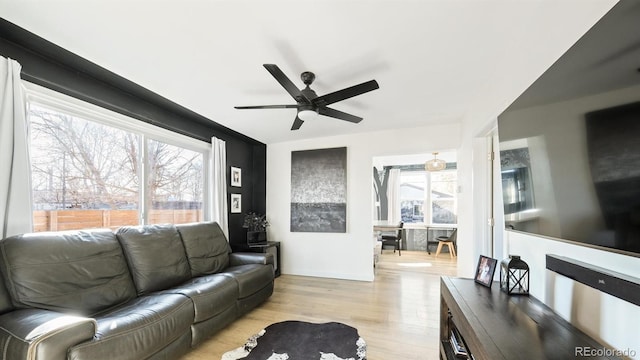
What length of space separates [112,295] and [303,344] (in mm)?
1649

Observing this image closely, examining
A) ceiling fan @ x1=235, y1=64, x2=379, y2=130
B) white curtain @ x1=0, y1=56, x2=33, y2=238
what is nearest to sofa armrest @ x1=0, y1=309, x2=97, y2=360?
white curtain @ x1=0, y1=56, x2=33, y2=238

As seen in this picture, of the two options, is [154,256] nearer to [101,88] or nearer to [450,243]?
[101,88]

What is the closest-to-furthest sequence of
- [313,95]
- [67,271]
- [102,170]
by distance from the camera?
[67,271]
[313,95]
[102,170]

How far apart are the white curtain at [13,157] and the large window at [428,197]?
7173mm

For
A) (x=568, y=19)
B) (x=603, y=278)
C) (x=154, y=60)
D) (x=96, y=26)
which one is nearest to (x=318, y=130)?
(x=154, y=60)

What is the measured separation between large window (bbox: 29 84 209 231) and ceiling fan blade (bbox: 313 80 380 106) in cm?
217

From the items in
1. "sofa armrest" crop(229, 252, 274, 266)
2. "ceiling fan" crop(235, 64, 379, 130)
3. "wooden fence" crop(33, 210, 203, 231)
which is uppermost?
"ceiling fan" crop(235, 64, 379, 130)

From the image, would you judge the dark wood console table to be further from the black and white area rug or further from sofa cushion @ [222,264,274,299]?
sofa cushion @ [222,264,274,299]

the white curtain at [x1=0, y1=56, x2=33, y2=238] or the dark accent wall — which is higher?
the dark accent wall

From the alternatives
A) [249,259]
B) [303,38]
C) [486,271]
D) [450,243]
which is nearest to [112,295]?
[249,259]

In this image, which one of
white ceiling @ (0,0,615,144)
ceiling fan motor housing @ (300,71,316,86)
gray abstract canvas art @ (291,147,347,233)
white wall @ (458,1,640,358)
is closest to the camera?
white wall @ (458,1,640,358)

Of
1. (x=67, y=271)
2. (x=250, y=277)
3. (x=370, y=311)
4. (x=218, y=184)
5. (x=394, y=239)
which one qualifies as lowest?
(x=370, y=311)

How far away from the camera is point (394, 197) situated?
726cm

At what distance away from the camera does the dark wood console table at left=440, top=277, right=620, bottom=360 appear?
96 centimetres
